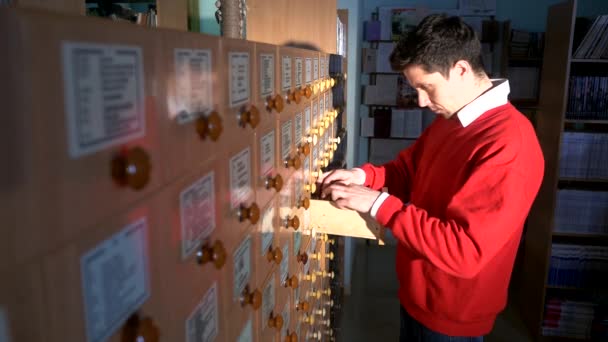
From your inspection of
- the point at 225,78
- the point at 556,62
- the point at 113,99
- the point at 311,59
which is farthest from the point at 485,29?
the point at 113,99

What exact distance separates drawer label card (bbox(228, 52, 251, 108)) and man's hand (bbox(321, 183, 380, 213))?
0.67 meters

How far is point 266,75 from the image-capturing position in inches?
32.6

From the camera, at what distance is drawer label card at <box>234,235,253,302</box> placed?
2.34 ft

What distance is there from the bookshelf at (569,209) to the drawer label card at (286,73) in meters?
2.31

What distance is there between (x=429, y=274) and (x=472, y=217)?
13.6 inches

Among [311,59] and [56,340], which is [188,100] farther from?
[311,59]

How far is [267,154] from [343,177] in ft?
2.60

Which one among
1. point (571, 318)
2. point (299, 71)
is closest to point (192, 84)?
point (299, 71)

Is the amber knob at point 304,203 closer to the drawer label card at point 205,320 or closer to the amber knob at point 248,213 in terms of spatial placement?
the amber knob at point 248,213

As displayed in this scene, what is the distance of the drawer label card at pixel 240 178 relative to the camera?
67 centimetres

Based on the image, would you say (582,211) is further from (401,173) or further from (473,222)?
(473,222)

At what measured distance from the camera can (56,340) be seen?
1.05 feet

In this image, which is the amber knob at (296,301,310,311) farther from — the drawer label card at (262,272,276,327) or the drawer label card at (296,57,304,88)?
the drawer label card at (296,57,304,88)

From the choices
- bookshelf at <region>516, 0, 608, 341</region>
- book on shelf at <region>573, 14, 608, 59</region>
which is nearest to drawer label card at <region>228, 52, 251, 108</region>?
bookshelf at <region>516, 0, 608, 341</region>
